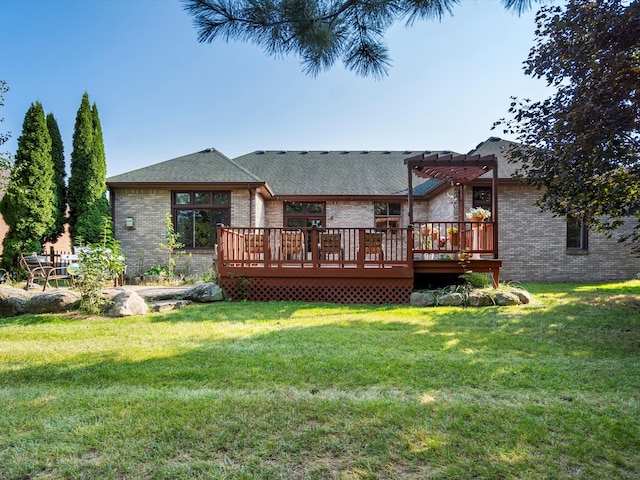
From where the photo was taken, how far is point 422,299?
7.37 metres

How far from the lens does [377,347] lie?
4059mm

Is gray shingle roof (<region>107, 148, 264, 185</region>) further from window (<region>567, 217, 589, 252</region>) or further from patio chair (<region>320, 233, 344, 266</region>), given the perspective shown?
window (<region>567, 217, 589, 252</region>)

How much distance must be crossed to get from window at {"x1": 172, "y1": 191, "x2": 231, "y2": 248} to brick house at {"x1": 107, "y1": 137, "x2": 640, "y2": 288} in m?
0.03

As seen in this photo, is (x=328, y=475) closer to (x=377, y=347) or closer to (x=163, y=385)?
(x=163, y=385)

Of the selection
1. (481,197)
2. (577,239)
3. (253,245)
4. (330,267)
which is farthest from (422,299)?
(577,239)

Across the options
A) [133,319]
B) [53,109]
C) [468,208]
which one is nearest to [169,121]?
[53,109]

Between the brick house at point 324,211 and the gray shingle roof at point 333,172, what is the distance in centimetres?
10

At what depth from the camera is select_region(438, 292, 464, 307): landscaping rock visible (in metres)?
7.14

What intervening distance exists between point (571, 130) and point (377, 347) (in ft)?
10.9

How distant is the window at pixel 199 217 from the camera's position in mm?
11938

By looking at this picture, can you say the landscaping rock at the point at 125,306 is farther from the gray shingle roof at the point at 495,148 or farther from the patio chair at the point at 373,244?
the gray shingle roof at the point at 495,148

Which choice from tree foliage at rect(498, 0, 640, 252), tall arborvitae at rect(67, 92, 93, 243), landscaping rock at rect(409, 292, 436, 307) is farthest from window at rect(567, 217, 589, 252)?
tall arborvitae at rect(67, 92, 93, 243)

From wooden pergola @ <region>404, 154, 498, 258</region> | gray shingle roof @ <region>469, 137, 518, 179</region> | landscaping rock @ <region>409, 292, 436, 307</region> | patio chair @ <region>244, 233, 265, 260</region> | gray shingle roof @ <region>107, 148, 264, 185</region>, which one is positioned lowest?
landscaping rock @ <region>409, 292, 436, 307</region>

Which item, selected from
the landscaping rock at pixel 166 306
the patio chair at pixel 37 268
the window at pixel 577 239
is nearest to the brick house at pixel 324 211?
the window at pixel 577 239
